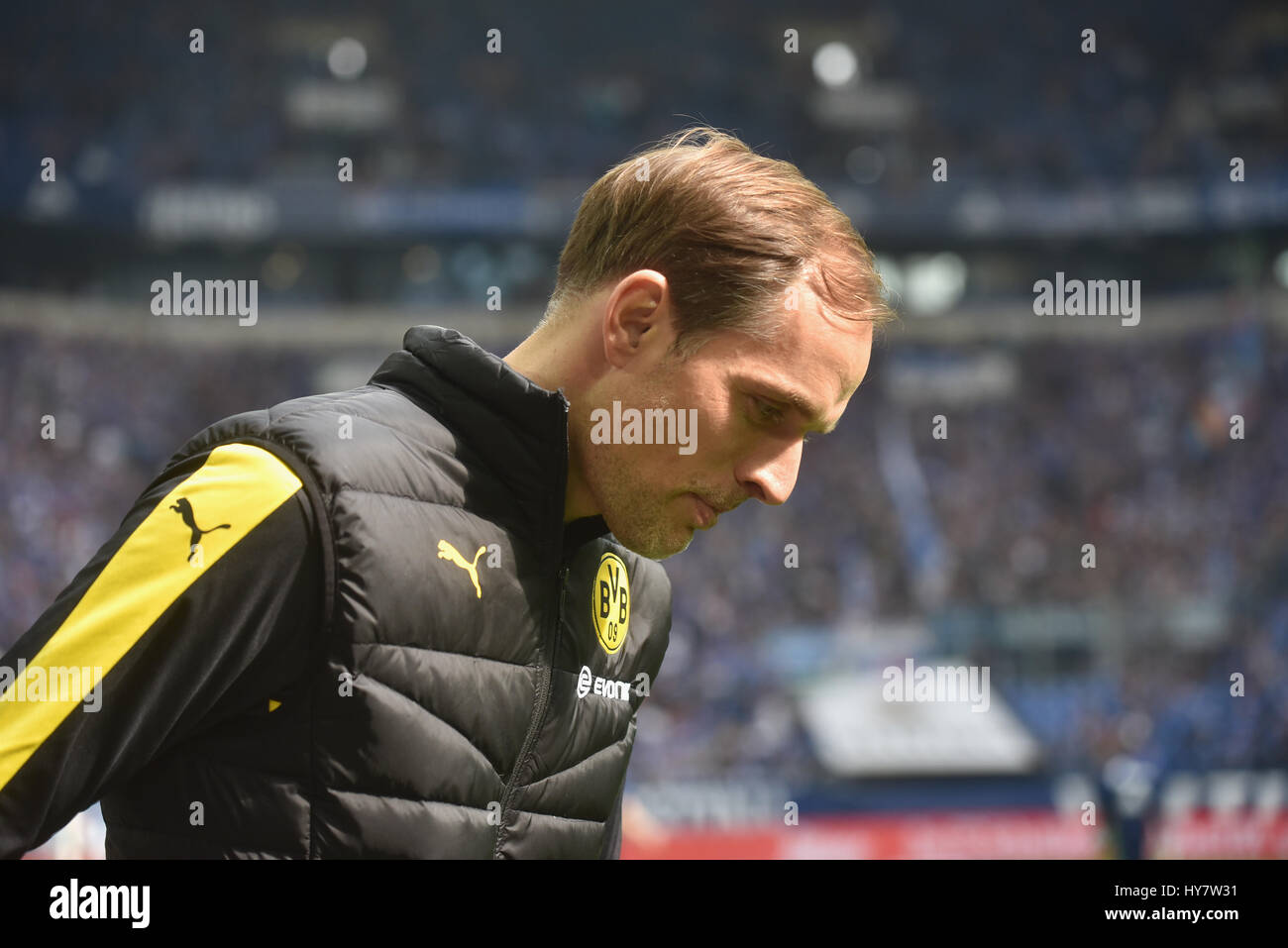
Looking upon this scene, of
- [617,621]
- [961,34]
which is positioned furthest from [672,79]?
[617,621]

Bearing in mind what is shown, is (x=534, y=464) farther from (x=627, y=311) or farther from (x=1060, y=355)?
(x=1060, y=355)

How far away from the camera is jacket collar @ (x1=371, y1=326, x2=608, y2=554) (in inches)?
→ 60.0

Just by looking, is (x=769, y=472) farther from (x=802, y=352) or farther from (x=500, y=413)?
(x=500, y=413)

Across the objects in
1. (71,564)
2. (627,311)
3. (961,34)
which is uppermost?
(961,34)

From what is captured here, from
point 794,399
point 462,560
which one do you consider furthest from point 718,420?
point 462,560

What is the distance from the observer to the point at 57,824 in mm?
1124

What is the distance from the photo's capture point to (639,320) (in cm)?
152

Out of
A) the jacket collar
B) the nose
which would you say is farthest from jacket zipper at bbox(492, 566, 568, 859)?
the nose

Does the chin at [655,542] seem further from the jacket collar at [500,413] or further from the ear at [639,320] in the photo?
the ear at [639,320]

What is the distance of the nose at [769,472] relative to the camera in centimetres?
151

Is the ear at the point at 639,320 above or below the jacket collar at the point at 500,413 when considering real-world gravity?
above

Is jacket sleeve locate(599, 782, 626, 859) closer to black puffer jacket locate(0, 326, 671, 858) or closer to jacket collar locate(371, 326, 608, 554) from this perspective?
black puffer jacket locate(0, 326, 671, 858)

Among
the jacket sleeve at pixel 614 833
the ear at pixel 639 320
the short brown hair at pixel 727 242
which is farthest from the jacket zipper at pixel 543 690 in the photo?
the jacket sleeve at pixel 614 833

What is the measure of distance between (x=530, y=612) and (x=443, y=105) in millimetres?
25211
